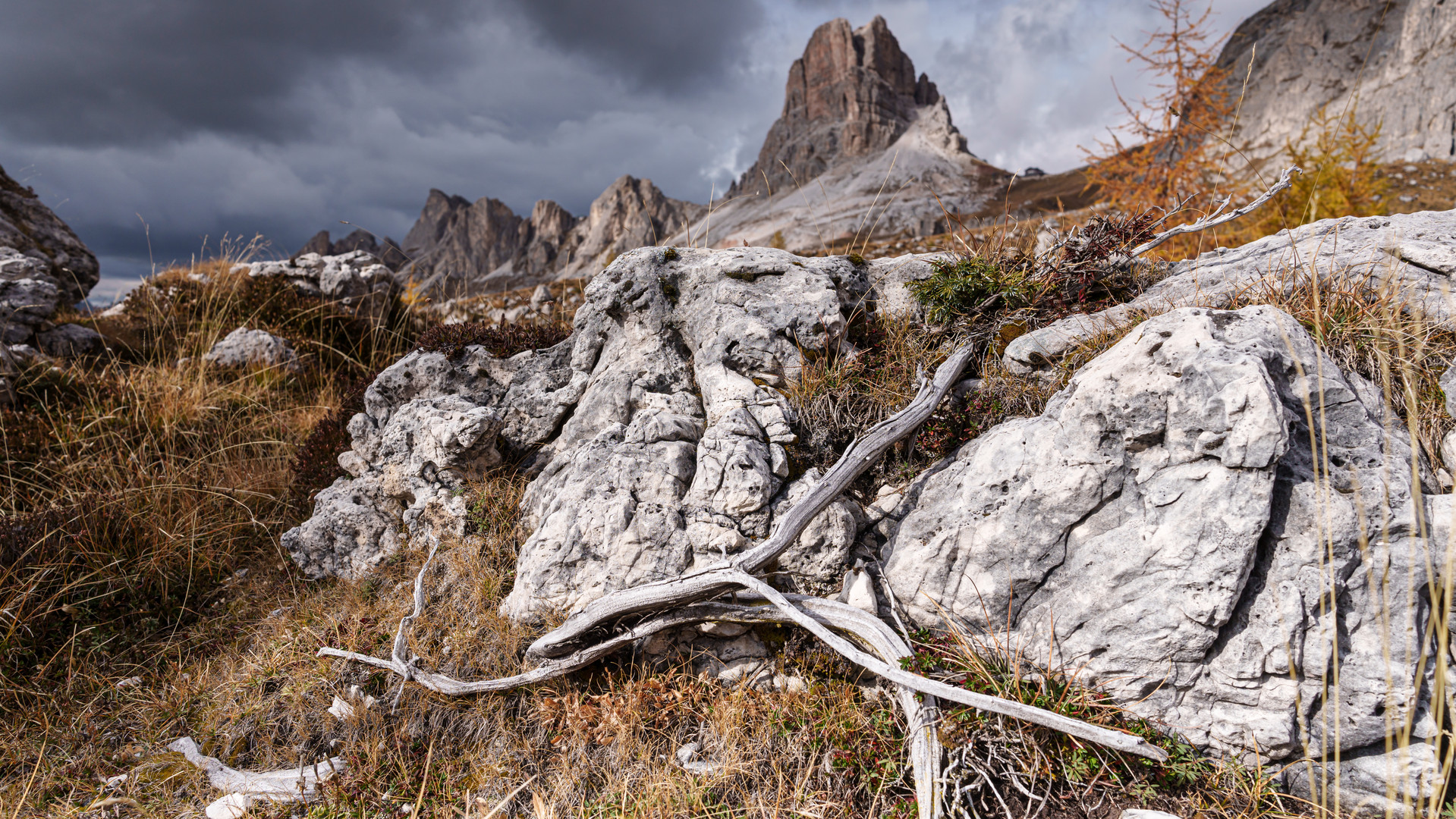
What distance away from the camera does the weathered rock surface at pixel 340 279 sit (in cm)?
1027

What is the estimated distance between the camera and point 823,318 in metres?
5.13

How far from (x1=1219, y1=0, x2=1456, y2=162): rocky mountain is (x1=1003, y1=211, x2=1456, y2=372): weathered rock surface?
7472 cm

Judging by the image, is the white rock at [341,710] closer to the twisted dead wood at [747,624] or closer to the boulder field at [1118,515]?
the twisted dead wood at [747,624]

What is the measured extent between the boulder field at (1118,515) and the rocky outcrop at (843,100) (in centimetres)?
15445

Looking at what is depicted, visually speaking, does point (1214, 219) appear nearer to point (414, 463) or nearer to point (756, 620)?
point (756, 620)

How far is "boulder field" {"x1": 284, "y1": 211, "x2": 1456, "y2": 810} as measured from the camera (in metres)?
2.98

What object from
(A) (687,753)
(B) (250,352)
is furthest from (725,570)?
(B) (250,352)

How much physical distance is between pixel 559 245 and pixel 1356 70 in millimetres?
167132

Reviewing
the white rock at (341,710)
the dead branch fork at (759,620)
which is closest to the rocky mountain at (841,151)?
the dead branch fork at (759,620)

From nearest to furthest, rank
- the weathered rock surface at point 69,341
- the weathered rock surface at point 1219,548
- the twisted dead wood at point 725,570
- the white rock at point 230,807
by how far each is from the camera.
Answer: the weathered rock surface at point 1219,548, the white rock at point 230,807, the twisted dead wood at point 725,570, the weathered rock surface at point 69,341

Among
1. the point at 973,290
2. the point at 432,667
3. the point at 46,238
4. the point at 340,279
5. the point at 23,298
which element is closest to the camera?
the point at 432,667

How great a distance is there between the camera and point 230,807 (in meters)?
3.55

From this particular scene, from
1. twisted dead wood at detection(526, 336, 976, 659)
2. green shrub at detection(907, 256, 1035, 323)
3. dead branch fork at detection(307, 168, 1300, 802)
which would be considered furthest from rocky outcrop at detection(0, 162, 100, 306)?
green shrub at detection(907, 256, 1035, 323)

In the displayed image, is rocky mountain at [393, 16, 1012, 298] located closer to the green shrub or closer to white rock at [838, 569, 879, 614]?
the green shrub
